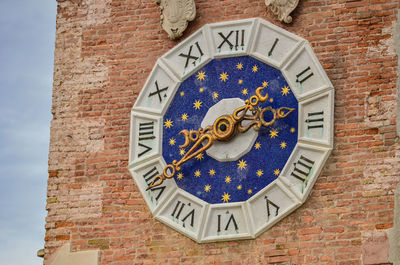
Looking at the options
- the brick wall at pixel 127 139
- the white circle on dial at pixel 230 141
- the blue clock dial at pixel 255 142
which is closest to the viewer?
the brick wall at pixel 127 139

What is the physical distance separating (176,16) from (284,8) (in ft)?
4.12

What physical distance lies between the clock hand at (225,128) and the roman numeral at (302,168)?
20.5 inches

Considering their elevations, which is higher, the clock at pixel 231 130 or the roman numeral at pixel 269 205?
the clock at pixel 231 130

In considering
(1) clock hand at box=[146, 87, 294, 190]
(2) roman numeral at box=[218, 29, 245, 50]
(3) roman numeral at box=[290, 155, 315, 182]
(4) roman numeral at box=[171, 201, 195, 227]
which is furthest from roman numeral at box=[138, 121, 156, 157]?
(3) roman numeral at box=[290, 155, 315, 182]

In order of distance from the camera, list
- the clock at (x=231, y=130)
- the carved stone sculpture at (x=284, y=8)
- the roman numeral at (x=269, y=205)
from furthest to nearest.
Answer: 1. the carved stone sculpture at (x=284, y=8)
2. the clock at (x=231, y=130)
3. the roman numeral at (x=269, y=205)

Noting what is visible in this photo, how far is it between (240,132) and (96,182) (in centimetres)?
171

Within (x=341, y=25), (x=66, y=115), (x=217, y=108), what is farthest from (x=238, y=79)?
(x=66, y=115)

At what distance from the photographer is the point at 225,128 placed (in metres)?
12.0

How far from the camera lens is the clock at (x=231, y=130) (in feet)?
38.3

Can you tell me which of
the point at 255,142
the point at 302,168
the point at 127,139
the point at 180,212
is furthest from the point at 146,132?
the point at 302,168

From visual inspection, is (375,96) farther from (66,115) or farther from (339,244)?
(66,115)

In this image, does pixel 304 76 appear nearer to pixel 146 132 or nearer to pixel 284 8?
pixel 284 8

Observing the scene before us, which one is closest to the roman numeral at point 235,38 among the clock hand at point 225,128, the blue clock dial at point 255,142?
the blue clock dial at point 255,142

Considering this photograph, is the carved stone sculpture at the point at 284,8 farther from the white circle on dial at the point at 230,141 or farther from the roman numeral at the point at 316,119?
the roman numeral at the point at 316,119
